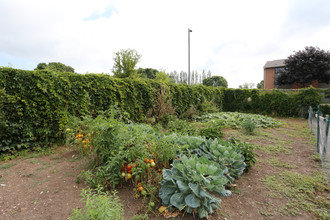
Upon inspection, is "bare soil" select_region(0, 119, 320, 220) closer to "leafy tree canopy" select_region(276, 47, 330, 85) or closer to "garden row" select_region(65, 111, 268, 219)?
"garden row" select_region(65, 111, 268, 219)

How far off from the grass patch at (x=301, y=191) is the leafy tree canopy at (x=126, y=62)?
11890 mm

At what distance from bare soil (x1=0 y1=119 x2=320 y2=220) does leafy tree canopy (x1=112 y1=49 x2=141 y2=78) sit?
10624 mm

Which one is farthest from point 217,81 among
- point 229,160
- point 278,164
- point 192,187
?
point 192,187

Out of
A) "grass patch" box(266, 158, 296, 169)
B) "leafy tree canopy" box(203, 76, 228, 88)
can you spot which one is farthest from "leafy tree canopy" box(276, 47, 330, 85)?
"grass patch" box(266, 158, 296, 169)

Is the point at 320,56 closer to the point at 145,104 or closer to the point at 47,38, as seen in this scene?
the point at 145,104

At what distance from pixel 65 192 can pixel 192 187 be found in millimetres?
1712

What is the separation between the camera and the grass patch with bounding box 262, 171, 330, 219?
1877mm

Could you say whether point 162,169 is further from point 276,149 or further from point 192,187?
point 276,149

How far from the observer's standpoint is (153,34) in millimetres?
7410

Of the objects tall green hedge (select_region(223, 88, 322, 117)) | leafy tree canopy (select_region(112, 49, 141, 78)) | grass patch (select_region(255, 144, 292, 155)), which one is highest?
leafy tree canopy (select_region(112, 49, 141, 78))

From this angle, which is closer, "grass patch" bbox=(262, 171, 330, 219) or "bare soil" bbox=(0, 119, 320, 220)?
"bare soil" bbox=(0, 119, 320, 220)

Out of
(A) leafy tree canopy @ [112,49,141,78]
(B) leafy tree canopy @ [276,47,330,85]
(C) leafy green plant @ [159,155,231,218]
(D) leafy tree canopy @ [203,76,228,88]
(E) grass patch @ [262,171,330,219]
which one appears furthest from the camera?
(D) leafy tree canopy @ [203,76,228,88]

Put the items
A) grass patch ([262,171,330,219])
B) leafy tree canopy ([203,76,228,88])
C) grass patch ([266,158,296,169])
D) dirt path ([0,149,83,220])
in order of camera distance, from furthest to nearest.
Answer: leafy tree canopy ([203,76,228,88]), grass patch ([266,158,296,169]), grass patch ([262,171,330,219]), dirt path ([0,149,83,220])

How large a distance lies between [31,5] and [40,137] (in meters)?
2.99
